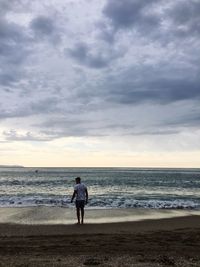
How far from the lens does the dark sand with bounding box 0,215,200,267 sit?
26.5 feet

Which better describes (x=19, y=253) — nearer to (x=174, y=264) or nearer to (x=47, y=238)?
(x=47, y=238)

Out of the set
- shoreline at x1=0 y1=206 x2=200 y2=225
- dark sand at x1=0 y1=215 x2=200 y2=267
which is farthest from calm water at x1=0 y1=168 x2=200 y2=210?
dark sand at x1=0 y1=215 x2=200 y2=267

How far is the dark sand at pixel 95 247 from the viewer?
26.5 feet

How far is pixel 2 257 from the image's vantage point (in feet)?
27.9

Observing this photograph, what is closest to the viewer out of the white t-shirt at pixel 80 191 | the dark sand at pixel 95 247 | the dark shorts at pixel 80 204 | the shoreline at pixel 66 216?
the dark sand at pixel 95 247

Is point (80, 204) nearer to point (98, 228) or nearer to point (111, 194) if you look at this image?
point (98, 228)

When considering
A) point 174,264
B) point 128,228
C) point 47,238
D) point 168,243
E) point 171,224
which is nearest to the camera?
point 174,264

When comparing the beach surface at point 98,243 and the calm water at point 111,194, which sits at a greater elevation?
the calm water at point 111,194

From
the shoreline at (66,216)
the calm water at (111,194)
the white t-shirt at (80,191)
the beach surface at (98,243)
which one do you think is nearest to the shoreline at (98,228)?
the beach surface at (98,243)

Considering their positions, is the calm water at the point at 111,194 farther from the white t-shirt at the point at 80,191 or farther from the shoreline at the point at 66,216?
the white t-shirt at the point at 80,191

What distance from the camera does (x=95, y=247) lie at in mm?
9805

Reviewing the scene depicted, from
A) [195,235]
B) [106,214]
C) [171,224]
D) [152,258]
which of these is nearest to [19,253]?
[152,258]

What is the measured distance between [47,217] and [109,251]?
846 centimetres

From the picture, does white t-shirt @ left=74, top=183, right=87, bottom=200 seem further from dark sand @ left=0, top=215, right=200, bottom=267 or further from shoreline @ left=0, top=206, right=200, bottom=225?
dark sand @ left=0, top=215, right=200, bottom=267
